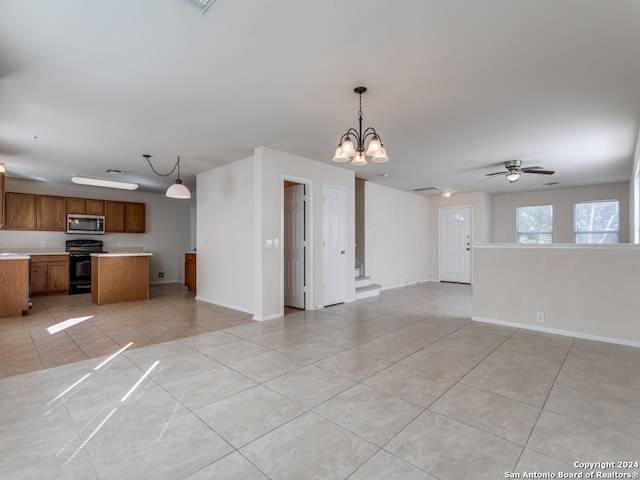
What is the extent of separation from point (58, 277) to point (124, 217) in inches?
77.4

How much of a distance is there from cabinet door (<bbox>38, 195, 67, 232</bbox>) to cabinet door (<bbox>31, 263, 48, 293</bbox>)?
0.90 metres

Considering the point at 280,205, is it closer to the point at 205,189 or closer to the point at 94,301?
the point at 205,189

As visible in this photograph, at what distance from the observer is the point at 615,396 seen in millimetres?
2436

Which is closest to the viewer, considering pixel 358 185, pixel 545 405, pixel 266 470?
pixel 266 470

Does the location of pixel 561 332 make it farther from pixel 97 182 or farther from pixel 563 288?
pixel 97 182

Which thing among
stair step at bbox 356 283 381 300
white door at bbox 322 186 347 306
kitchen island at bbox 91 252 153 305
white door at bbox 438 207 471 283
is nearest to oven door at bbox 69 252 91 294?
kitchen island at bbox 91 252 153 305

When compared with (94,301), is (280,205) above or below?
above

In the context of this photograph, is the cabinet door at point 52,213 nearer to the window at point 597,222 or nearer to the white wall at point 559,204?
the white wall at point 559,204

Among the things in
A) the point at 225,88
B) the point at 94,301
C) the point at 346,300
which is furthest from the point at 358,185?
the point at 94,301

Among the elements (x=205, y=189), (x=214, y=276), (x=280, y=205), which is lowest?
(x=214, y=276)

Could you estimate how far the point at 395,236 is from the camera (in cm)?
842

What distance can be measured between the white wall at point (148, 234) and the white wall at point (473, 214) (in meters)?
7.41

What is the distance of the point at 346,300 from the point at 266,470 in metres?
4.61

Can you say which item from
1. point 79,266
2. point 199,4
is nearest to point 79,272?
point 79,266
